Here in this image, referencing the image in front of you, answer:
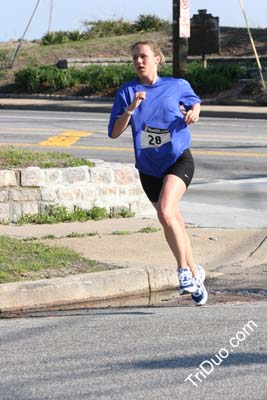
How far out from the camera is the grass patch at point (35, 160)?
40.3 ft

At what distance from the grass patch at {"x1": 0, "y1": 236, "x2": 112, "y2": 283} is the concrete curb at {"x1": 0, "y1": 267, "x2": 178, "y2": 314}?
0.20 meters

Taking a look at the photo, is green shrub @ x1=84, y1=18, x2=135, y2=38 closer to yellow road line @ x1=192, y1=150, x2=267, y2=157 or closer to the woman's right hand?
yellow road line @ x1=192, y1=150, x2=267, y2=157

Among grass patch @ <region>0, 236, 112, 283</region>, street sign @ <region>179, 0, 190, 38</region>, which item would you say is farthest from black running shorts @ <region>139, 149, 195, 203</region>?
street sign @ <region>179, 0, 190, 38</region>

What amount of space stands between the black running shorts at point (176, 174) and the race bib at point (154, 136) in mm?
197

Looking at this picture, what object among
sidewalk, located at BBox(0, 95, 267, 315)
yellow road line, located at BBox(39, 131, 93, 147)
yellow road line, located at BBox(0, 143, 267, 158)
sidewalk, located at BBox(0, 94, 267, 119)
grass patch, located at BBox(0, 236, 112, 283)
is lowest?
sidewalk, located at BBox(0, 94, 267, 119)

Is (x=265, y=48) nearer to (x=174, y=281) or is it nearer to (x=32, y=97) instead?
(x=32, y=97)

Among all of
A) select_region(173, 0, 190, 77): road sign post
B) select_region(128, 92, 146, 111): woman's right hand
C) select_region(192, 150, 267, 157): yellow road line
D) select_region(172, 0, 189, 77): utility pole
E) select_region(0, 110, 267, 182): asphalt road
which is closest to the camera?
select_region(128, 92, 146, 111): woman's right hand

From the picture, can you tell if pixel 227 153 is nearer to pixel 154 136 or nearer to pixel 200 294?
pixel 200 294

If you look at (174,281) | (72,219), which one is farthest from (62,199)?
(174,281)

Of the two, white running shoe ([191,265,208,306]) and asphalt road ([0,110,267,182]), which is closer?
white running shoe ([191,265,208,306])

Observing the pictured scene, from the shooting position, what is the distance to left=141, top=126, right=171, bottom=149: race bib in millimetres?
7902

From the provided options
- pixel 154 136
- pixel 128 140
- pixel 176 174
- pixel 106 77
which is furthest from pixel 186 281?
pixel 106 77

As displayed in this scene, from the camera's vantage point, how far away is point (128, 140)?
65.6 feet

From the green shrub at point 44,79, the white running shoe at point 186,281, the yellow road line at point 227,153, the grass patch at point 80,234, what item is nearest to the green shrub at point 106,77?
the green shrub at point 44,79
